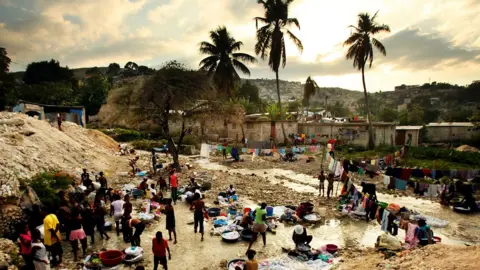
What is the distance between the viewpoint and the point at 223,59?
3288 cm

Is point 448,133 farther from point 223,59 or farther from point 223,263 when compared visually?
point 223,263

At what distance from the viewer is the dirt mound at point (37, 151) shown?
1152cm

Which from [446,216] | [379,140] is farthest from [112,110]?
[379,140]

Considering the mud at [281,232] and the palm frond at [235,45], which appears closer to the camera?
the mud at [281,232]

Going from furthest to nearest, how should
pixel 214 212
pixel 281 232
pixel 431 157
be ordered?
pixel 431 157 → pixel 214 212 → pixel 281 232

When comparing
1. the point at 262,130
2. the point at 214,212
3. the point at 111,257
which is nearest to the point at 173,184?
the point at 214,212

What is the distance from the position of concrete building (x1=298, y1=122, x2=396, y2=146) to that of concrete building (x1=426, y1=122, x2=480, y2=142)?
31.3 ft

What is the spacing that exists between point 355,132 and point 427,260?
1107 inches

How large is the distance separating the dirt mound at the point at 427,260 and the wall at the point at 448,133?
3701 centimetres

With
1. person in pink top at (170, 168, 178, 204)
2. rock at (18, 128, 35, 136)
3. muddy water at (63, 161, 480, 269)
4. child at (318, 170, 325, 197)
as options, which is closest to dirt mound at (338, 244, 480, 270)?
muddy water at (63, 161, 480, 269)

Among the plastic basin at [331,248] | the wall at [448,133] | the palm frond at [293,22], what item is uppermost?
the palm frond at [293,22]

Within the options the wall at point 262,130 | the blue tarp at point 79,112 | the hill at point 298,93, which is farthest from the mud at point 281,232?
the hill at point 298,93

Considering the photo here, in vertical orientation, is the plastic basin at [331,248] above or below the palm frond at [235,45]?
below

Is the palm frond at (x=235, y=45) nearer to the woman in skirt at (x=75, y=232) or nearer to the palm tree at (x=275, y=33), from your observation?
the palm tree at (x=275, y=33)
